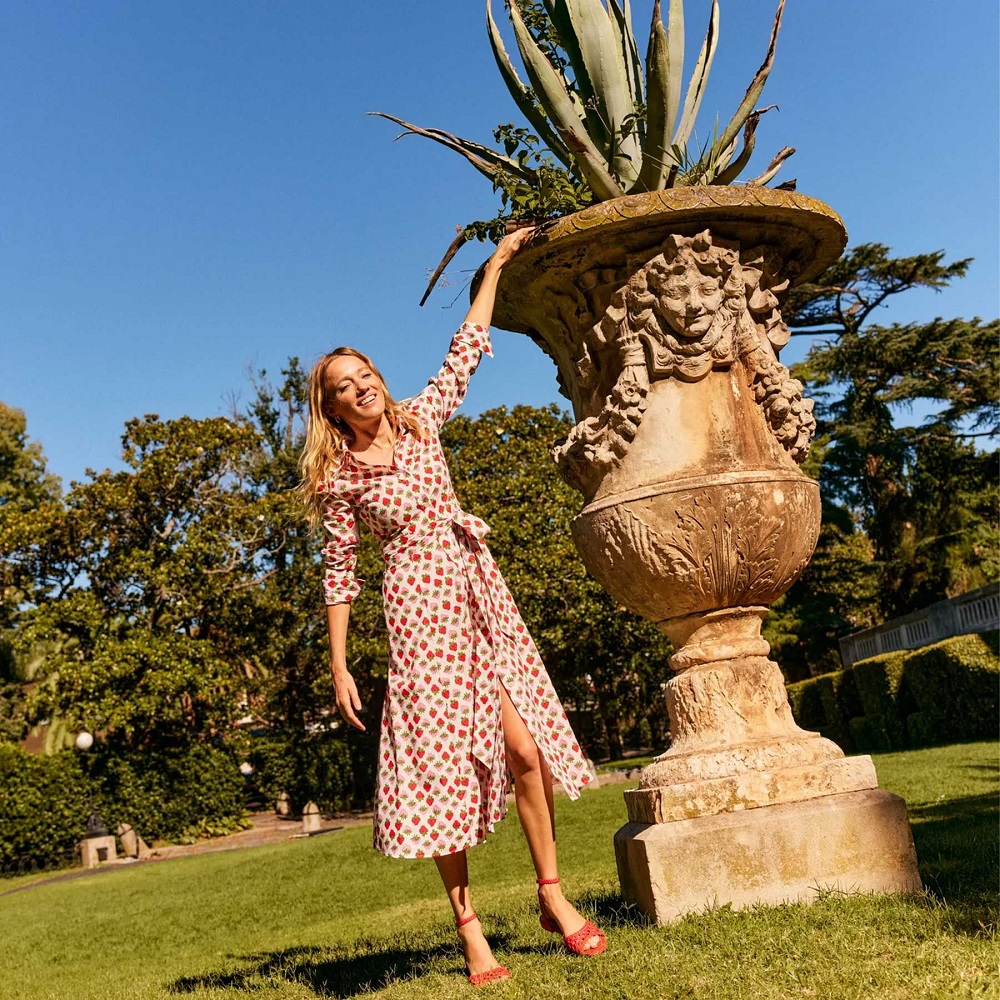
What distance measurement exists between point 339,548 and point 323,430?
41 cm

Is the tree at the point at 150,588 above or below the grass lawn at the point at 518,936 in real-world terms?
above

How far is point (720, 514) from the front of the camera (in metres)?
3.50

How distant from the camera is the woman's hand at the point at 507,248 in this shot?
3.64m

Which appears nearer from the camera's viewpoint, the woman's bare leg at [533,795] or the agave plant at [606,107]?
the woman's bare leg at [533,795]

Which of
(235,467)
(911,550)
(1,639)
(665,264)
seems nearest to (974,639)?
(911,550)

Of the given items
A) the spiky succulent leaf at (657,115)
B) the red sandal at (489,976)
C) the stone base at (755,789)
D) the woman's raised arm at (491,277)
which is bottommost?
the red sandal at (489,976)

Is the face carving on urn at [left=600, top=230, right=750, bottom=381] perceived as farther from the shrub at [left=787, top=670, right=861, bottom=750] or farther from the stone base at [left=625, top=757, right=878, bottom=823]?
the shrub at [left=787, top=670, right=861, bottom=750]

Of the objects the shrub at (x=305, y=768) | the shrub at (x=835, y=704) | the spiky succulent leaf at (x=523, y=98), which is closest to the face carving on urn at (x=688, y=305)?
the spiky succulent leaf at (x=523, y=98)

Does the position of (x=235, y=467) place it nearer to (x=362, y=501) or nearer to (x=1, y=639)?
(x=1, y=639)

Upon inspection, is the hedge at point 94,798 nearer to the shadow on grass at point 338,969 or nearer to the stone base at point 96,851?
the stone base at point 96,851

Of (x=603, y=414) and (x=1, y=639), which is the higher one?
(x=1, y=639)

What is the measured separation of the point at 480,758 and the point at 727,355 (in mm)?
1743

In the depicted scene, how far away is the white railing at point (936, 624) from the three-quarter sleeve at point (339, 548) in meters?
14.3

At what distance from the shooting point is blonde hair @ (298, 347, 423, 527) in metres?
3.38
